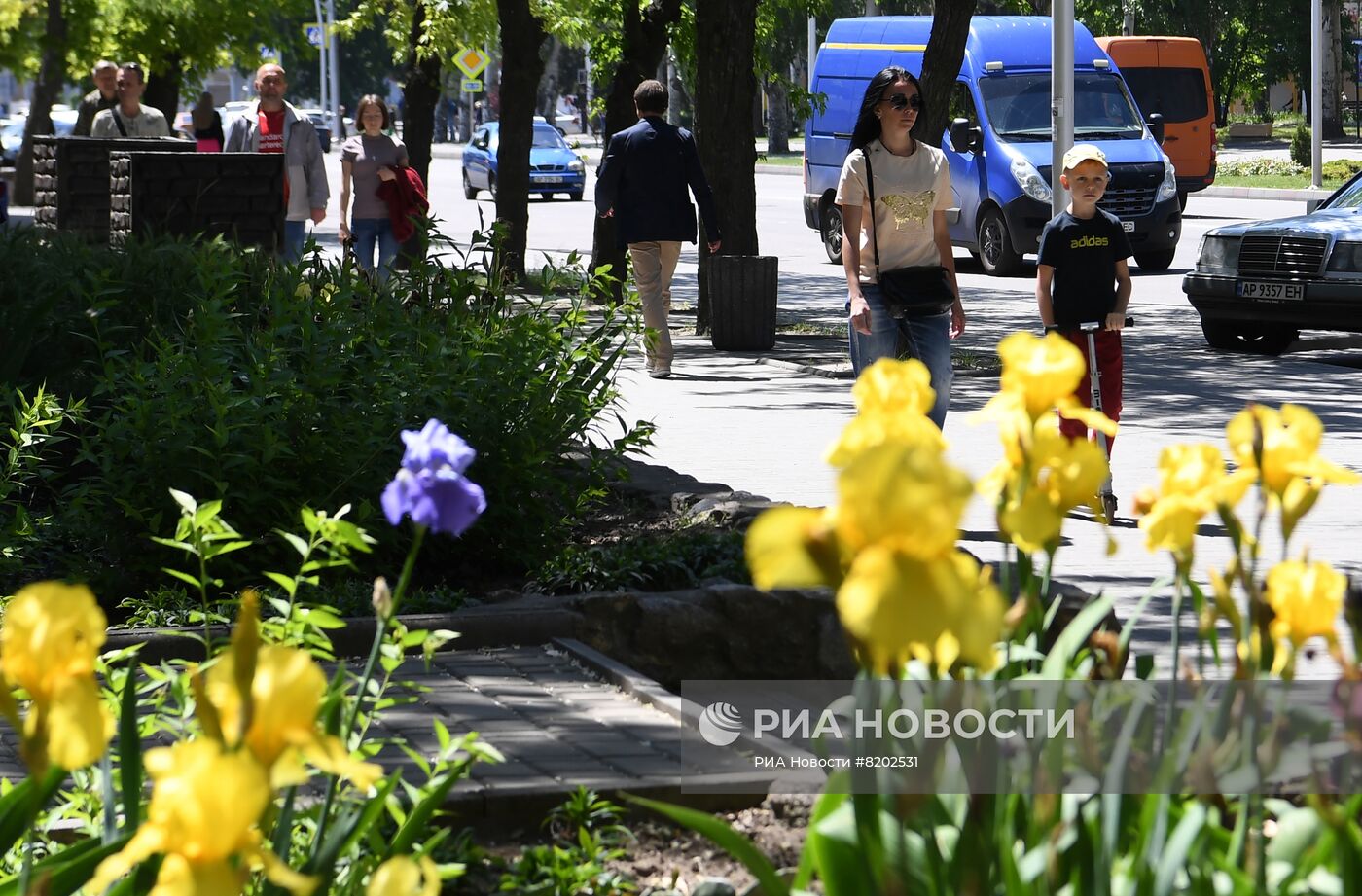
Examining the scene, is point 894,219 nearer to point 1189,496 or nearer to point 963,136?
point 1189,496

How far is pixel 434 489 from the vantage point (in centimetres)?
245

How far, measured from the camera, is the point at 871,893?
2150 mm

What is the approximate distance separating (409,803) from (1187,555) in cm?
182

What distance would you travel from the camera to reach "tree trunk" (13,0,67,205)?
2956cm

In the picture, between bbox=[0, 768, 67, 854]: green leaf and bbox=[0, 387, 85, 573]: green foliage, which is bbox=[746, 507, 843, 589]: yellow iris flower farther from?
bbox=[0, 387, 85, 573]: green foliage

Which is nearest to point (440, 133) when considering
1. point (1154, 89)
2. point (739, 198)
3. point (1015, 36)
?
point (1154, 89)

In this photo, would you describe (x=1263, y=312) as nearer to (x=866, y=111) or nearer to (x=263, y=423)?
(x=866, y=111)

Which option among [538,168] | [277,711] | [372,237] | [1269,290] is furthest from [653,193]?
[538,168]

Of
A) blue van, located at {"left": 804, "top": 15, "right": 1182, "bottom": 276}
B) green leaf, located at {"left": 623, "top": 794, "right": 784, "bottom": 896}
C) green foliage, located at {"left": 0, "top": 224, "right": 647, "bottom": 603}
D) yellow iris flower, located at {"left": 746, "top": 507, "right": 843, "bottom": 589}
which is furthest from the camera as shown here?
blue van, located at {"left": 804, "top": 15, "right": 1182, "bottom": 276}

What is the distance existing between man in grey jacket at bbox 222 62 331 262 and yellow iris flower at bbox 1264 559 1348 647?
40.0 ft

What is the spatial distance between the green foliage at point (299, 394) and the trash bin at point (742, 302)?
761cm

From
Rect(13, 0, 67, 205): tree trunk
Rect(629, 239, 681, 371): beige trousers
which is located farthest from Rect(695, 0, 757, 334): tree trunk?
Rect(13, 0, 67, 205): tree trunk

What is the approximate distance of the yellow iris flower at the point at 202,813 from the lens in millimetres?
1452

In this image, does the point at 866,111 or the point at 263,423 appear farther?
the point at 866,111
